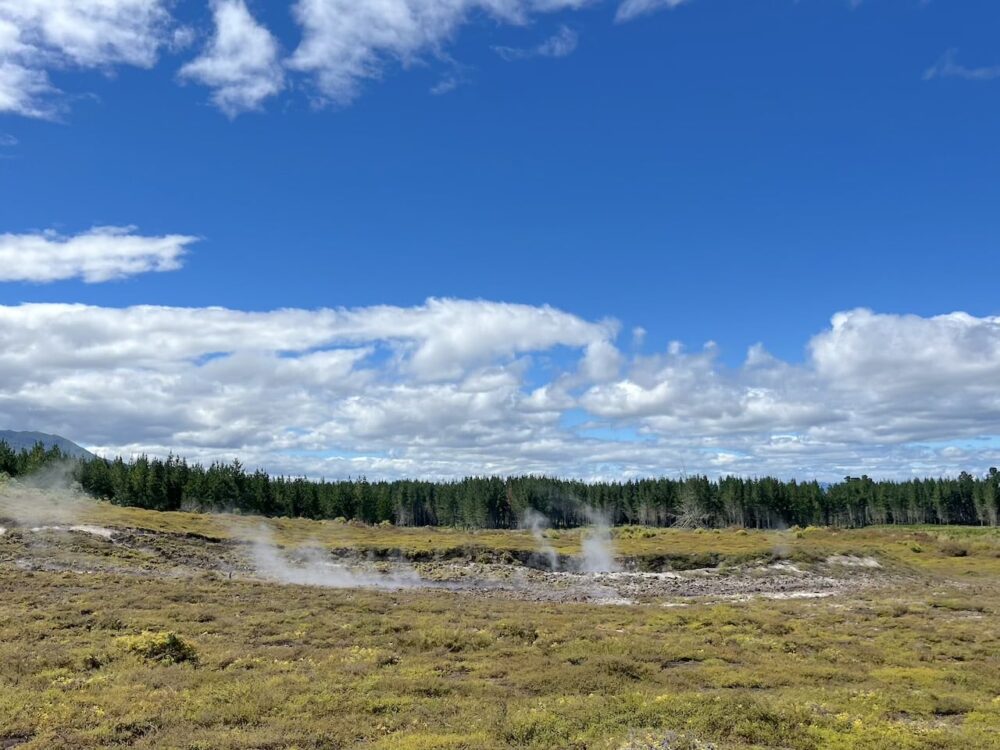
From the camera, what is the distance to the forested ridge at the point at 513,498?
5408 inches

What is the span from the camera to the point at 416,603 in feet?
143

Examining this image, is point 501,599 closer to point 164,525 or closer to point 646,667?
point 646,667

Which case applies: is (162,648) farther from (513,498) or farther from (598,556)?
(513,498)

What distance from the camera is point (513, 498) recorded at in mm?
186750

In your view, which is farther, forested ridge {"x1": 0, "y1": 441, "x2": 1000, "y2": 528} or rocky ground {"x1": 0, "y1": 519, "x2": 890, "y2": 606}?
forested ridge {"x1": 0, "y1": 441, "x2": 1000, "y2": 528}

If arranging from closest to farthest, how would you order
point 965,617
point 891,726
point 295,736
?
point 295,736, point 891,726, point 965,617

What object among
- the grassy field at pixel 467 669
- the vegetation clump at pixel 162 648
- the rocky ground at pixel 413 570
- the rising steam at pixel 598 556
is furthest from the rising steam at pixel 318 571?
the vegetation clump at pixel 162 648

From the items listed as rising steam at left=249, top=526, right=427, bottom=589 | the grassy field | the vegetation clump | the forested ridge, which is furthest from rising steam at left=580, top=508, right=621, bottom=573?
the forested ridge

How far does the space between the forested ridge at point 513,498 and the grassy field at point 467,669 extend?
92784mm

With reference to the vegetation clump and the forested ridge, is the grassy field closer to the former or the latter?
the vegetation clump

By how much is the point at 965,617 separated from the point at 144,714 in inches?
1765

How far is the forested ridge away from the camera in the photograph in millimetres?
137375

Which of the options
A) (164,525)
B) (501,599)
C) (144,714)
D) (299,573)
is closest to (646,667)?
(144,714)

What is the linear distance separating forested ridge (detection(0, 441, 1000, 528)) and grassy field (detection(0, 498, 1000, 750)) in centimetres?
9278
